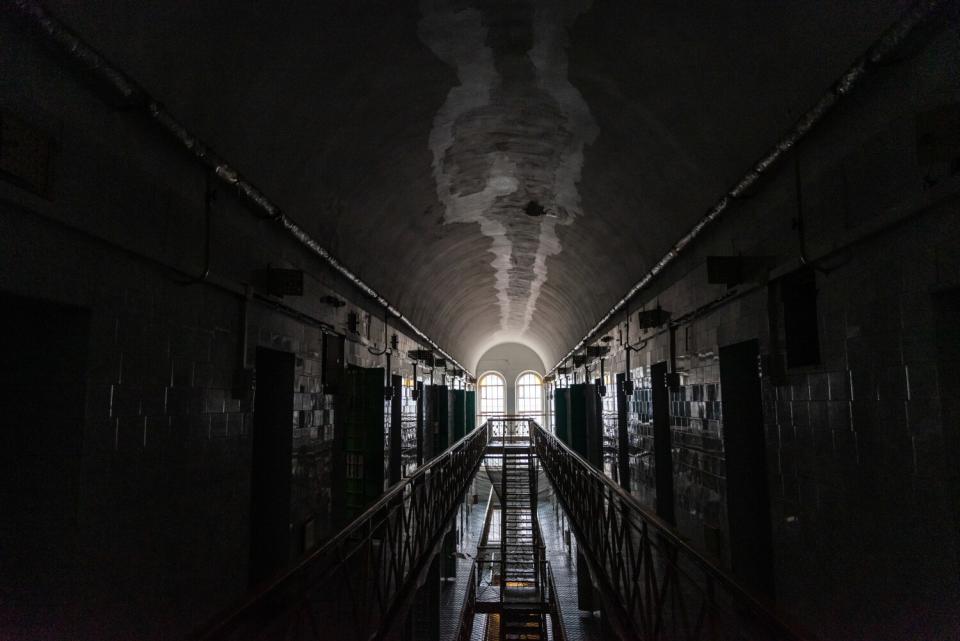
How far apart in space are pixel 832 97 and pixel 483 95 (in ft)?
9.69

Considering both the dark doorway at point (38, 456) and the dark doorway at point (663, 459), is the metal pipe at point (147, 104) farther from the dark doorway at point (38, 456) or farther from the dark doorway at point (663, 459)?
the dark doorway at point (663, 459)

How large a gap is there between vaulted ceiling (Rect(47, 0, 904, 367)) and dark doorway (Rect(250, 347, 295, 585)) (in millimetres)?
1555

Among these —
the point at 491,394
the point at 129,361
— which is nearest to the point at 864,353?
the point at 129,361

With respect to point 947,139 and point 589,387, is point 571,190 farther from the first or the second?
point 589,387

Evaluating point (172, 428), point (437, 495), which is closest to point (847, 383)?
point (172, 428)

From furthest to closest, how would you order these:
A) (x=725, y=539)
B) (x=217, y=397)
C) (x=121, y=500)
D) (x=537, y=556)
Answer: (x=537, y=556) < (x=725, y=539) < (x=217, y=397) < (x=121, y=500)

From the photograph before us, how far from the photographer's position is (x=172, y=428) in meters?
3.84

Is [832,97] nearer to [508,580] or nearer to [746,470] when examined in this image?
[746,470]

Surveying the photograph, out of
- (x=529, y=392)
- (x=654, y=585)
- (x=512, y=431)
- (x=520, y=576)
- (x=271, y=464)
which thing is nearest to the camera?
(x=654, y=585)

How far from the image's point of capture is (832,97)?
11.3 feet

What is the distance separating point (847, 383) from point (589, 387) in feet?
39.7

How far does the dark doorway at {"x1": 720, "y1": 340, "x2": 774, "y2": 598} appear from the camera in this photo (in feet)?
18.4

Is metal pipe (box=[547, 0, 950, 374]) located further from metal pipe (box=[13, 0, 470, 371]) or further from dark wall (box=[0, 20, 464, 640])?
dark wall (box=[0, 20, 464, 640])

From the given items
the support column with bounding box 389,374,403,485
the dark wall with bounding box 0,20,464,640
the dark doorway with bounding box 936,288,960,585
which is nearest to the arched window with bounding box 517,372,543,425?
the support column with bounding box 389,374,403,485
